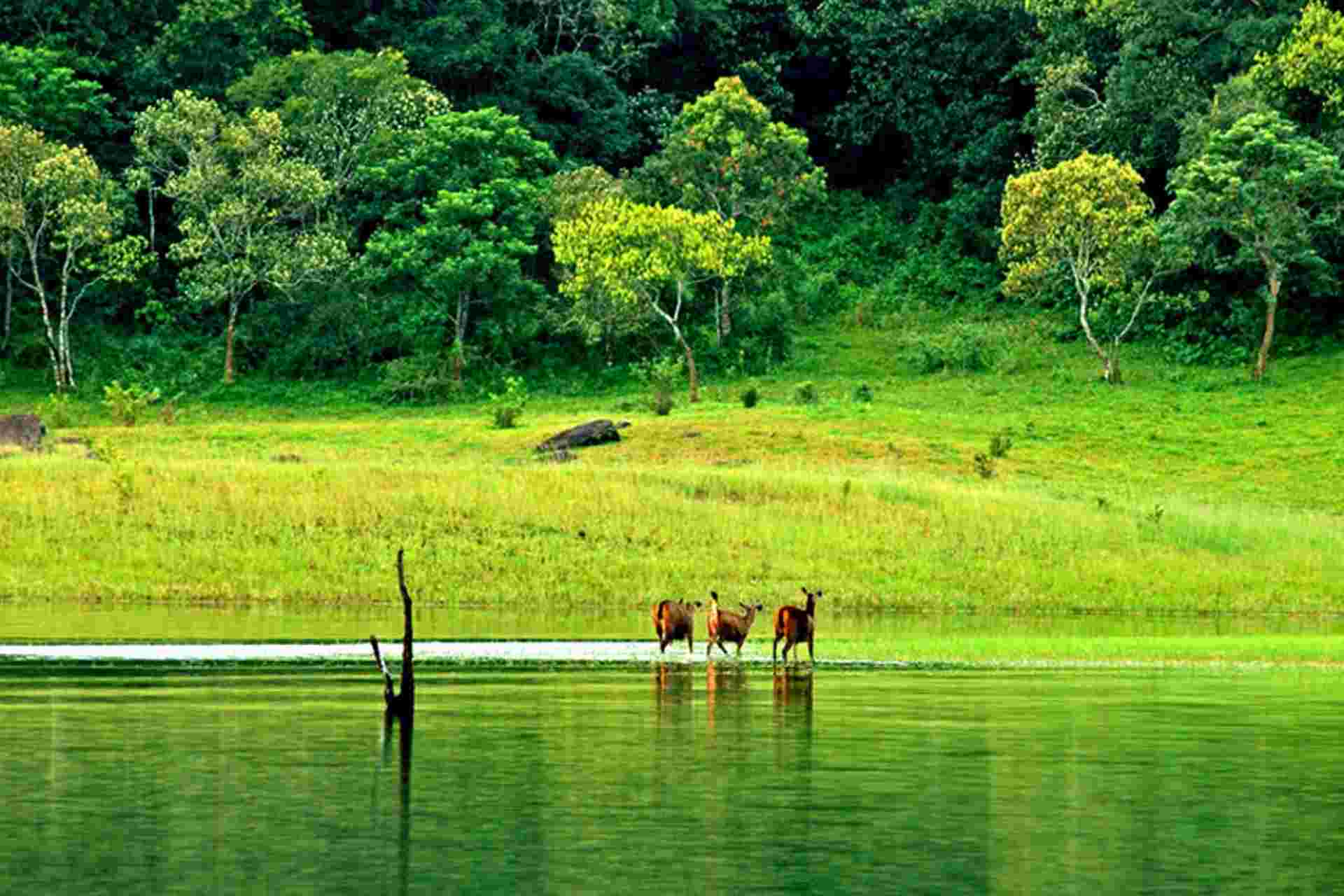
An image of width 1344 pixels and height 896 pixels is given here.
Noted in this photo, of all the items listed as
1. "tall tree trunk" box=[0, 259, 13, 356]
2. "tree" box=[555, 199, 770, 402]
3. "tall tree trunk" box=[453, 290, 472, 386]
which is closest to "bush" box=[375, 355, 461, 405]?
"tall tree trunk" box=[453, 290, 472, 386]

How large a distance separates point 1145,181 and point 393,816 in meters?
88.2

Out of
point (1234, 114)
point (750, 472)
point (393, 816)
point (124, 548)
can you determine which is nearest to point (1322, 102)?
point (1234, 114)

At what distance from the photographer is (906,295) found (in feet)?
337

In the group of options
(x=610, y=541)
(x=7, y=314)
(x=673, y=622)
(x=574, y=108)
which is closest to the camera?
(x=673, y=622)

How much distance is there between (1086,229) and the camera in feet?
291

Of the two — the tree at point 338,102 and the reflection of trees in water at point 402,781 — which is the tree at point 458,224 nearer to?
the tree at point 338,102

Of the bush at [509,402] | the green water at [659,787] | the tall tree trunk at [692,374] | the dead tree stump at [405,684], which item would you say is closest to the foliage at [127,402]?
the bush at [509,402]

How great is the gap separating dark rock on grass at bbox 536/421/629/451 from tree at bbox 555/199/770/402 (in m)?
15.6

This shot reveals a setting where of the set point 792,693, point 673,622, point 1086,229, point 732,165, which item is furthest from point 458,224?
point 792,693

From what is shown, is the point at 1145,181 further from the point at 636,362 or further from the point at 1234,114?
the point at 636,362

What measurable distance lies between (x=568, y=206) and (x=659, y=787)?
2866 inches

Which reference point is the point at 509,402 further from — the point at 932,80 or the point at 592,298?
the point at 932,80

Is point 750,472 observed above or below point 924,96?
below

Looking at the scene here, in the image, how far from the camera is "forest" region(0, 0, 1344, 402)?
8881 centimetres
